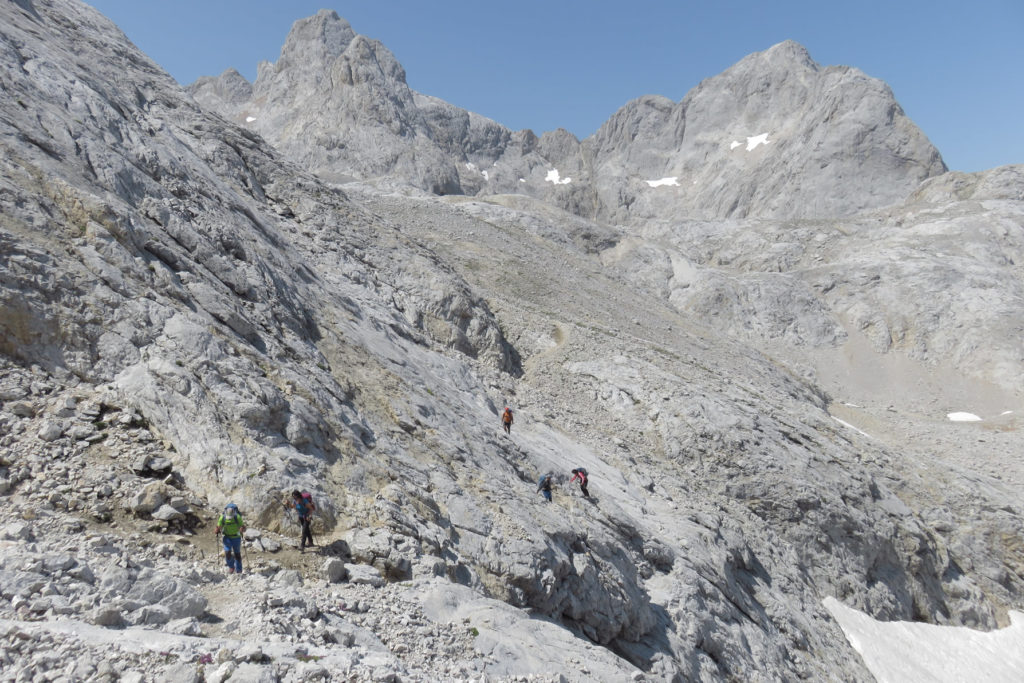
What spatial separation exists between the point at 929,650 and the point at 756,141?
461ft

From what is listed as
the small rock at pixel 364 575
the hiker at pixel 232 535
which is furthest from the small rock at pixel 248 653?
the small rock at pixel 364 575

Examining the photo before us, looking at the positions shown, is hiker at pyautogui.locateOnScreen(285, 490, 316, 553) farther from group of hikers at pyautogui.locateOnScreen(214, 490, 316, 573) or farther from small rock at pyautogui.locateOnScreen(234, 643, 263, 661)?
small rock at pyautogui.locateOnScreen(234, 643, 263, 661)

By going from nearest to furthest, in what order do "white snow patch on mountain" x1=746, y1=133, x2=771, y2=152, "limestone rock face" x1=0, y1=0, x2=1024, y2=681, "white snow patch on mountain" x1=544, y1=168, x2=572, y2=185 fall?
"limestone rock face" x1=0, y1=0, x2=1024, y2=681, "white snow patch on mountain" x1=746, y1=133, x2=771, y2=152, "white snow patch on mountain" x1=544, y1=168, x2=572, y2=185

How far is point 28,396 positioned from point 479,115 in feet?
618

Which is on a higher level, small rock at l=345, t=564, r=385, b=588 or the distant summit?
the distant summit

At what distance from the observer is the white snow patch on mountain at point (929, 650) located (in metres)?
24.0

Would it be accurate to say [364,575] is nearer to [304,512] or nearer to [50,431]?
[304,512]

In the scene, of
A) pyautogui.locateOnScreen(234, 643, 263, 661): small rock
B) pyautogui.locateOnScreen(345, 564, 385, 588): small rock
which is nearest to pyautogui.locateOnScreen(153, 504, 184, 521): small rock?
pyautogui.locateOnScreen(345, 564, 385, 588): small rock

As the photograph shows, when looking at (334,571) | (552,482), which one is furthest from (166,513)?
(552,482)

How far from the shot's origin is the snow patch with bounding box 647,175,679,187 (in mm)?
155850

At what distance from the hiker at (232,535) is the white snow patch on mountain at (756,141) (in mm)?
155049

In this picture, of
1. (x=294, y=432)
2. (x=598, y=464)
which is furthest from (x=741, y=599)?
(x=294, y=432)

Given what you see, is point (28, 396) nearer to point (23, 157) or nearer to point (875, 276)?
point (23, 157)

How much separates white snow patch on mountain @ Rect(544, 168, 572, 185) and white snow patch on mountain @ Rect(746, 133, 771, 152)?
51554 mm
